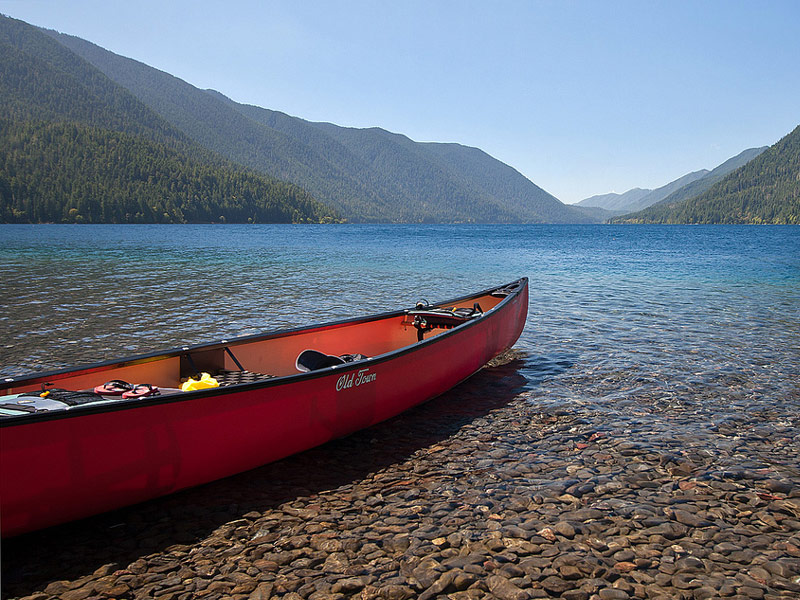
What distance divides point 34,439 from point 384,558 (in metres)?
3.20

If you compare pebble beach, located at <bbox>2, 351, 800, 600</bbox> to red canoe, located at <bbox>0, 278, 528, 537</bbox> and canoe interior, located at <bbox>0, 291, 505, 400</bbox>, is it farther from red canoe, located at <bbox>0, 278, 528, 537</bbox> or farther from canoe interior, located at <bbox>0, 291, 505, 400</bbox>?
canoe interior, located at <bbox>0, 291, 505, 400</bbox>

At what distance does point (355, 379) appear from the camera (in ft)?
24.4

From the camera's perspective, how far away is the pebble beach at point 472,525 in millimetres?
4672

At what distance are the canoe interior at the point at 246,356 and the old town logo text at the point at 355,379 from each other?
4.81 feet

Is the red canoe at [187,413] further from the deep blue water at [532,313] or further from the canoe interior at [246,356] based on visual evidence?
the deep blue water at [532,313]

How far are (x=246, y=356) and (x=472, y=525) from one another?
450 centimetres

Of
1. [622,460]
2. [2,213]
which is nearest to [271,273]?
[622,460]

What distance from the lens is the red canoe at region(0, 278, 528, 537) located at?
4.90m

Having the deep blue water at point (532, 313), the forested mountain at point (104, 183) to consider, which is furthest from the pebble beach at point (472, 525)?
the forested mountain at point (104, 183)

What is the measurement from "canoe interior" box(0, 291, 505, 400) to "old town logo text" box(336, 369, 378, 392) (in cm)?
147

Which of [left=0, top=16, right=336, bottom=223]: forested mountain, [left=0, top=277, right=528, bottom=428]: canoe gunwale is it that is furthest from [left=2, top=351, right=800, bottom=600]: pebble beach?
[left=0, top=16, right=336, bottom=223]: forested mountain

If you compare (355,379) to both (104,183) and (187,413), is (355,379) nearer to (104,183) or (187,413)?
(187,413)

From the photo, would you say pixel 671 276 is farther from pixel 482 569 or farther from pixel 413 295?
pixel 482 569

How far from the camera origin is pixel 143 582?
470 cm
